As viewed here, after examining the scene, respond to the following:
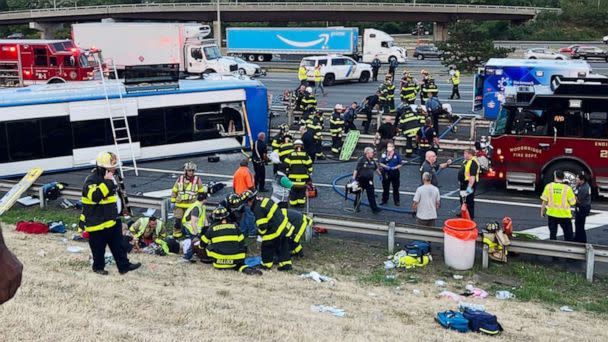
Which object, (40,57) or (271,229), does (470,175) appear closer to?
(271,229)

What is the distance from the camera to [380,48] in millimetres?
52750

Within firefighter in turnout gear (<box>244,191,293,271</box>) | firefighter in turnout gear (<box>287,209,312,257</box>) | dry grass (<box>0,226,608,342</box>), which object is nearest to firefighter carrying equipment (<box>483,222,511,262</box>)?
dry grass (<box>0,226,608,342</box>)

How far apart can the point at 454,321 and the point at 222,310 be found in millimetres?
2897

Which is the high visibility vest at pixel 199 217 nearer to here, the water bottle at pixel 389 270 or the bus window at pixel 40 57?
the water bottle at pixel 389 270

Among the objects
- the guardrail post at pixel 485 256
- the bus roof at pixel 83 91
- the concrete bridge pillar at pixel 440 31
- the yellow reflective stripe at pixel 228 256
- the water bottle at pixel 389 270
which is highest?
the concrete bridge pillar at pixel 440 31

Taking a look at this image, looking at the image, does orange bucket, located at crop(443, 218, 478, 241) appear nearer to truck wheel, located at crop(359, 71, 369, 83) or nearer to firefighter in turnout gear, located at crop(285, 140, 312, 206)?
firefighter in turnout gear, located at crop(285, 140, 312, 206)

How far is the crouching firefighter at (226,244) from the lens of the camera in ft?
36.3

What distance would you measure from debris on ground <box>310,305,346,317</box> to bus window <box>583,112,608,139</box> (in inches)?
373

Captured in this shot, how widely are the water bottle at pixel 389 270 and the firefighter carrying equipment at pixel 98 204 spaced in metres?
4.37

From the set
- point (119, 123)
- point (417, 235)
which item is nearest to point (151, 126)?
point (119, 123)

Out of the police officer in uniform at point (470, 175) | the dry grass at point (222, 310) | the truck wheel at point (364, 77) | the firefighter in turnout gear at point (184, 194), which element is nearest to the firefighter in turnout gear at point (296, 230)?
the dry grass at point (222, 310)

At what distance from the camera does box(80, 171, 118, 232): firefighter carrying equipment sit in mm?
10031

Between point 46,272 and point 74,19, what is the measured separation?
91.0 m

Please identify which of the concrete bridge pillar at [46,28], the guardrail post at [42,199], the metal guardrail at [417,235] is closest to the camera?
the metal guardrail at [417,235]
